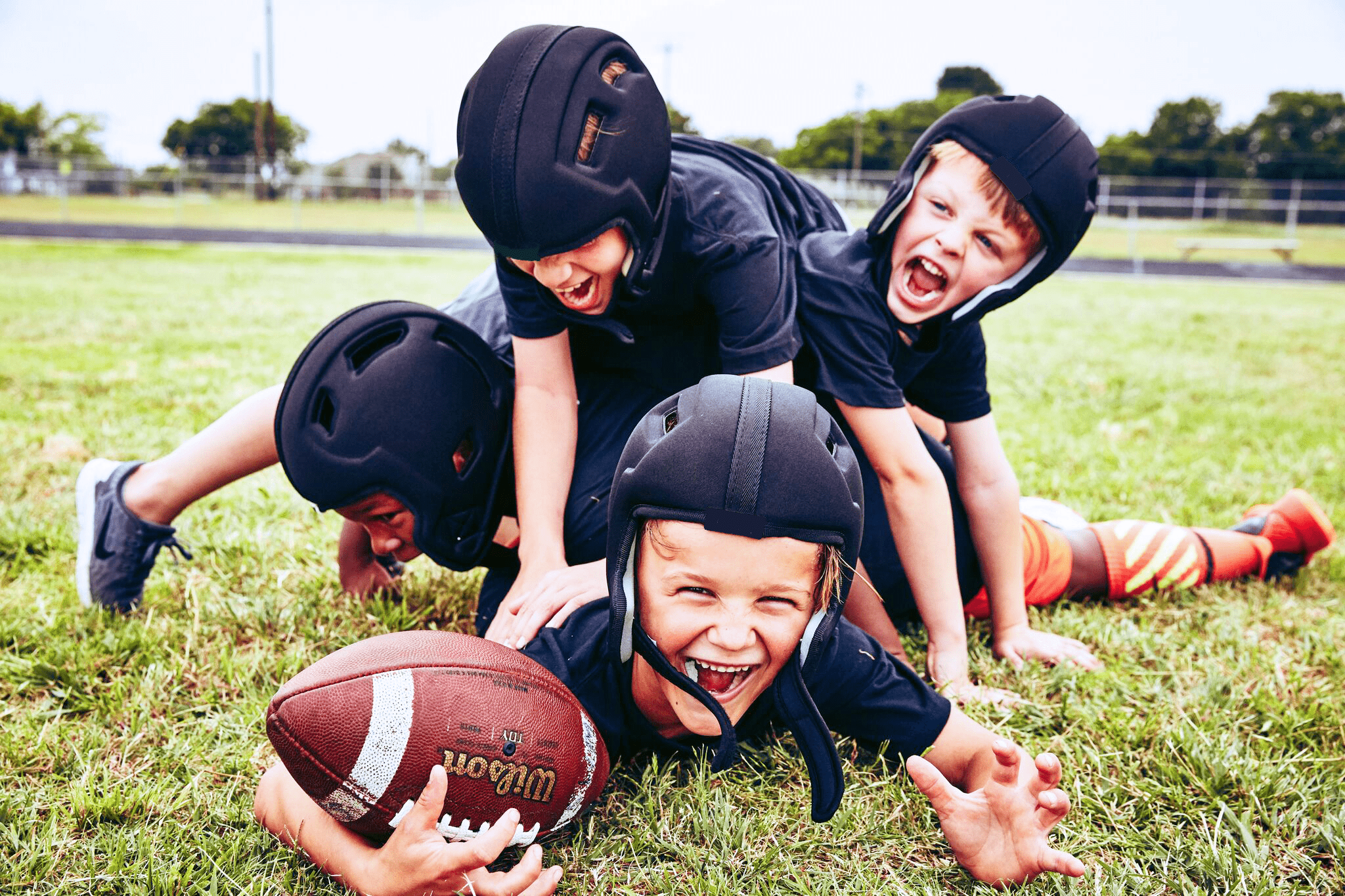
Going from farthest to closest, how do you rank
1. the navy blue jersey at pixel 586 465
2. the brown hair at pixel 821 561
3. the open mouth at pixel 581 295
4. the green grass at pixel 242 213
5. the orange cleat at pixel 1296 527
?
the green grass at pixel 242 213 → the orange cleat at pixel 1296 527 → the navy blue jersey at pixel 586 465 → the open mouth at pixel 581 295 → the brown hair at pixel 821 561

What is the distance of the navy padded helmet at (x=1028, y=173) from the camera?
2500 millimetres

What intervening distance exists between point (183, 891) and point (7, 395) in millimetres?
4540

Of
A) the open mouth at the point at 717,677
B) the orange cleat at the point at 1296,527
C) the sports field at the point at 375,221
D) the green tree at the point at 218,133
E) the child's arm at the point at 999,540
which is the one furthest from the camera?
the green tree at the point at 218,133

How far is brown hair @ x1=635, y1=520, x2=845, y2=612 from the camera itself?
1.81 meters

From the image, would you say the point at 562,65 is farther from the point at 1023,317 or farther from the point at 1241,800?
the point at 1023,317

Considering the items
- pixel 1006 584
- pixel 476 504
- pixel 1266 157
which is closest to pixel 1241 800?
pixel 1006 584

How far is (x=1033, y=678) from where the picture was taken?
265 cm

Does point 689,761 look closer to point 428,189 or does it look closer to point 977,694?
point 977,694

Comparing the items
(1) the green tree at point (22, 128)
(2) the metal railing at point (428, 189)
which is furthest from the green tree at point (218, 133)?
(2) the metal railing at point (428, 189)

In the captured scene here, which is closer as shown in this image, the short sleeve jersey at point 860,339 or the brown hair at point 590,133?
the brown hair at point 590,133

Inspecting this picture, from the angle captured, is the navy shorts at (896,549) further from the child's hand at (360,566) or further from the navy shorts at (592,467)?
the child's hand at (360,566)

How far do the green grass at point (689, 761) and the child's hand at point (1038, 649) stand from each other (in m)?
0.06

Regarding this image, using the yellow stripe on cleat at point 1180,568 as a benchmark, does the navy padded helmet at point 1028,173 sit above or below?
above

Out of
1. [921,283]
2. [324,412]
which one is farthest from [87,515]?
[921,283]
